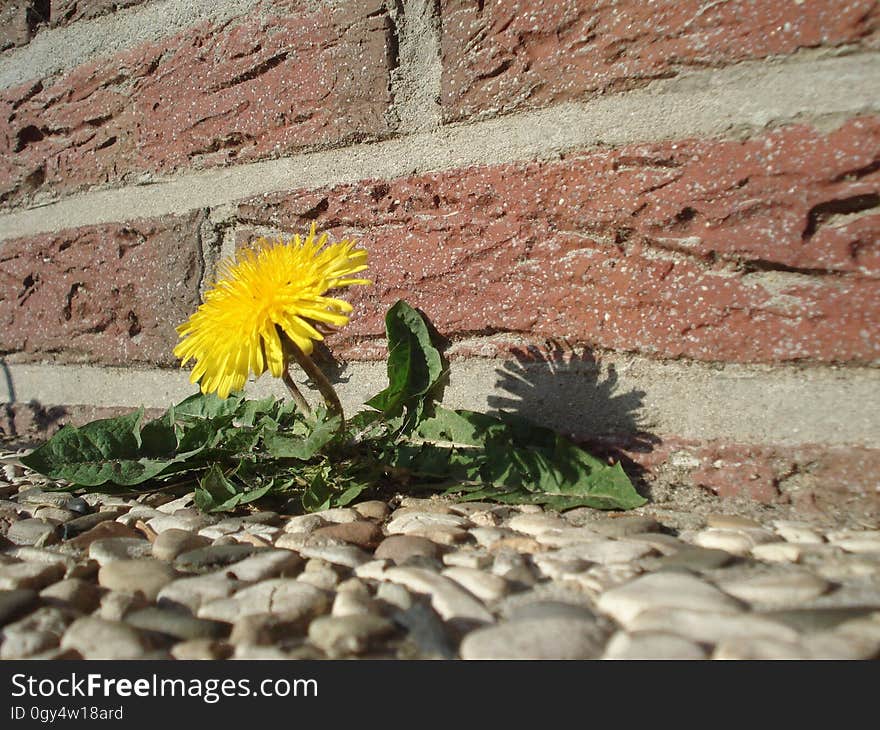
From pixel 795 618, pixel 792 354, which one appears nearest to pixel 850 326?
pixel 792 354

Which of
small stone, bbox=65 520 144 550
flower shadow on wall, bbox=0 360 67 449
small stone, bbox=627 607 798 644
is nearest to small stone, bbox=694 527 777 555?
small stone, bbox=627 607 798 644

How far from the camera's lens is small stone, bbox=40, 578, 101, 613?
78 centimetres

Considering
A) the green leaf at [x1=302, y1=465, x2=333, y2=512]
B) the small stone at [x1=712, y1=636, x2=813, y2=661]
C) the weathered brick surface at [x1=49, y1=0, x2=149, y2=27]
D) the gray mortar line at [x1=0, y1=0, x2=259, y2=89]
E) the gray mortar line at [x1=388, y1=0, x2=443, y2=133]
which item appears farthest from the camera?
the weathered brick surface at [x1=49, y1=0, x2=149, y2=27]

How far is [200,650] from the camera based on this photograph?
663 millimetres

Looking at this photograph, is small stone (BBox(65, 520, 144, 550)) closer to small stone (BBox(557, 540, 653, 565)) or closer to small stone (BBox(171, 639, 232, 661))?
small stone (BBox(171, 639, 232, 661))

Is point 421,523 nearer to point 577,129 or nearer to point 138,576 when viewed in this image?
point 138,576

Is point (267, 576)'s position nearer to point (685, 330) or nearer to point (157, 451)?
point (157, 451)

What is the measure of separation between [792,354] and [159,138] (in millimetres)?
1311

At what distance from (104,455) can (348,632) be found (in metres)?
0.76

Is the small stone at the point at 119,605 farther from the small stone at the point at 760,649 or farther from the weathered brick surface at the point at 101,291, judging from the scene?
the weathered brick surface at the point at 101,291

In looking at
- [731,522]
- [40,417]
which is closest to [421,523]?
[731,522]

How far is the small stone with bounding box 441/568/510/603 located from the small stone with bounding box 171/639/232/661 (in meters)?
0.25

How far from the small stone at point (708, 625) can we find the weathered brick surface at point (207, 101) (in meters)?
1.00

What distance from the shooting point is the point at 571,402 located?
47.8 inches
